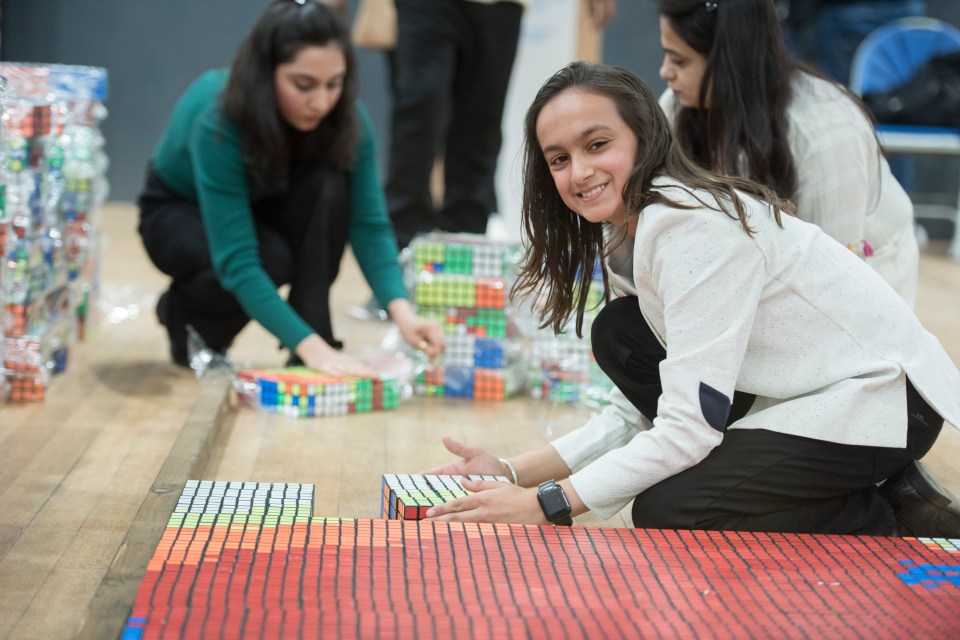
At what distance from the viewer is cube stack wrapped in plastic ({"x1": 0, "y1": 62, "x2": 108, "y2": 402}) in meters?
2.40

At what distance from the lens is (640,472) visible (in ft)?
5.30

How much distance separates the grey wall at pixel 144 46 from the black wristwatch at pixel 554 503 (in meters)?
4.84

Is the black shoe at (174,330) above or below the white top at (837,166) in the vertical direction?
below

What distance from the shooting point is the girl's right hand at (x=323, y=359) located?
260 cm

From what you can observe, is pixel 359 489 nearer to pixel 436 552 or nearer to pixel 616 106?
pixel 436 552

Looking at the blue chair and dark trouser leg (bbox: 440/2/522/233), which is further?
the blue chair

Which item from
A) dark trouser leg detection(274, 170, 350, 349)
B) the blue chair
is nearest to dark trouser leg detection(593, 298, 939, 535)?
dark trouser leg detection(274, 170, 350, 349)

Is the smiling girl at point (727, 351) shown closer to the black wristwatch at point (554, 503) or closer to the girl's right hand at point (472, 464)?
the black wristwatch at point (554, 503)

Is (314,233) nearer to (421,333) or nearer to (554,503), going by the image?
(421,333)

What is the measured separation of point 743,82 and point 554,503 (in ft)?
3.01

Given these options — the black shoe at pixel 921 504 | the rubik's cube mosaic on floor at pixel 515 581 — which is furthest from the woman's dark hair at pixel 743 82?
the rubik's cube mosaic on floor at pixel 515 581

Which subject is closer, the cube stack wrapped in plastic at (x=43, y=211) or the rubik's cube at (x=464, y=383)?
the cube stack wrapped in plastic at (x=43, y=211)

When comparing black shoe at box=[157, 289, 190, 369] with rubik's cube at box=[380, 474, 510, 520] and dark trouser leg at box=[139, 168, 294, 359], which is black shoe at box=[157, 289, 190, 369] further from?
rubik's cube at box=[380, 474, 510, 520]

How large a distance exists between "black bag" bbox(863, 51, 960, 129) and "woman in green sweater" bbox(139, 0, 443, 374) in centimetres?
384
